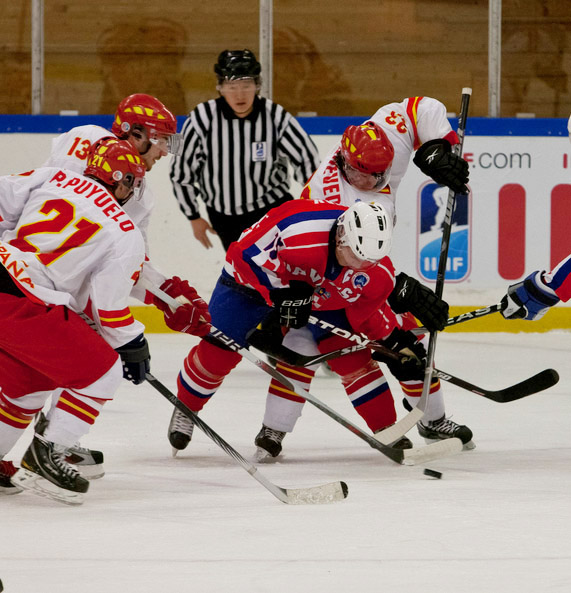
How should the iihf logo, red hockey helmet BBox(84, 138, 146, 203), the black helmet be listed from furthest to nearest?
the iihf logo
the black helmet
red hockey helmet BBox(84, 138, 146, 203)

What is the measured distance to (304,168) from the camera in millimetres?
4625

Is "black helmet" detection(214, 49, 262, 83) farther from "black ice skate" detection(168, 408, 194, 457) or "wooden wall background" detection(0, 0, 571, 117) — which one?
"black ice skate" detection(168, 408, 194, 457)

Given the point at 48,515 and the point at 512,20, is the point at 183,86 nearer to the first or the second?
the point at 512,20

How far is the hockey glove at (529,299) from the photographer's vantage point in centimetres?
317

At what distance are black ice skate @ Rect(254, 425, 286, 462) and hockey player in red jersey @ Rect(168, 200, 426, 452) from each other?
0.19 m

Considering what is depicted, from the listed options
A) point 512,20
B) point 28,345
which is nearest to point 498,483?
point 28,345

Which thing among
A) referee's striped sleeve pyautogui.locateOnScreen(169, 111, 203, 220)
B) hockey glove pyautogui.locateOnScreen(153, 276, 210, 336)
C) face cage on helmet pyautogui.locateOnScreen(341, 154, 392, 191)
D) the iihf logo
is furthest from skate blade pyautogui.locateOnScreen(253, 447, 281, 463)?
the iihf logo

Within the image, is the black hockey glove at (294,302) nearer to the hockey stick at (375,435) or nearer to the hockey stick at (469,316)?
the hockey stick at (375,435)

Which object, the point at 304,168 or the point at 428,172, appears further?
the point at 304,168

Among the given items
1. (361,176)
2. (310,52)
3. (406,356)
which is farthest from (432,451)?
(310,52)

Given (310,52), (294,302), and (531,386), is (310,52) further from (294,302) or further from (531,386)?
(294,302)

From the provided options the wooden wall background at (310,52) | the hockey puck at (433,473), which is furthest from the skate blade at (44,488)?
the wooden wall background at (310,52)

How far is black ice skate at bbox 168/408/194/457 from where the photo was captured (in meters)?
3.10

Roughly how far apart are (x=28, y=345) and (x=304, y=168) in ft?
7.52
